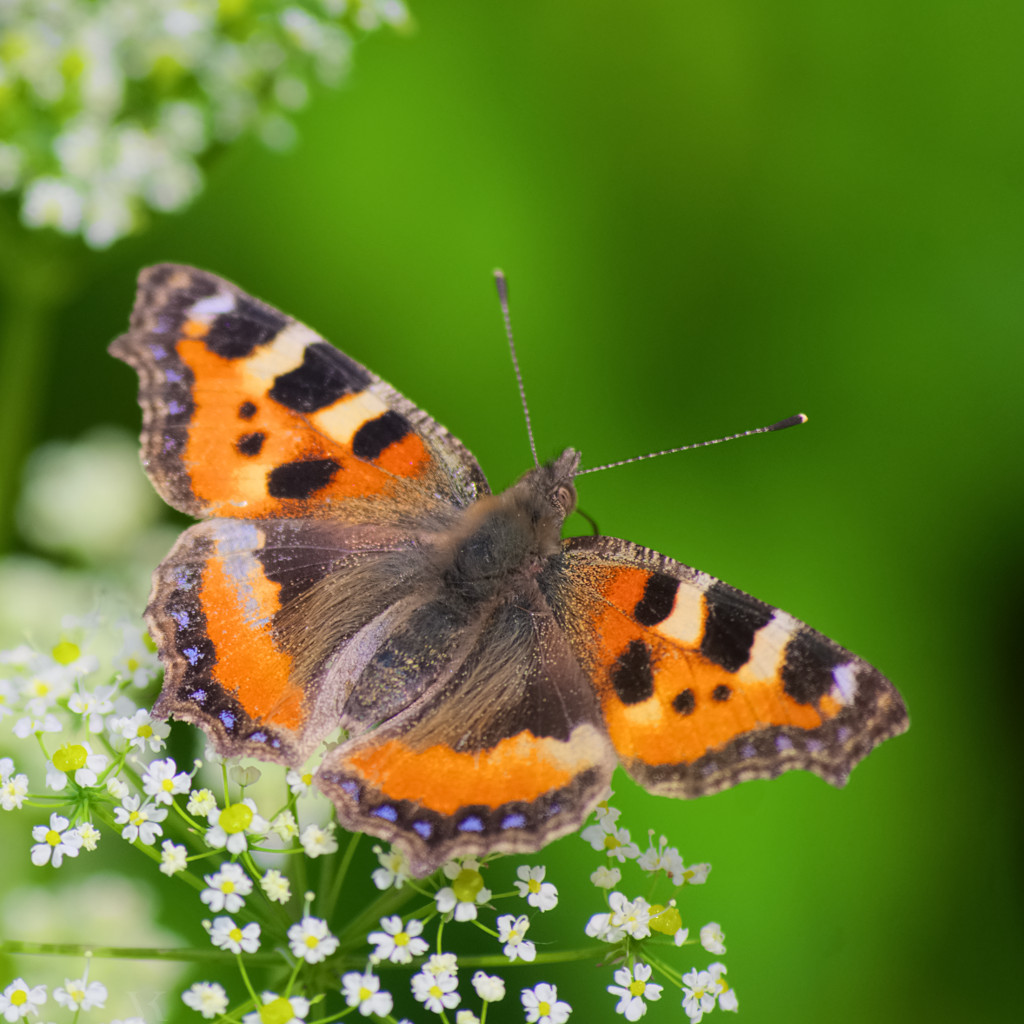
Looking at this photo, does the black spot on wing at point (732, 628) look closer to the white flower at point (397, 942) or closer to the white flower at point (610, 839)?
the white flower at point (610, 839)

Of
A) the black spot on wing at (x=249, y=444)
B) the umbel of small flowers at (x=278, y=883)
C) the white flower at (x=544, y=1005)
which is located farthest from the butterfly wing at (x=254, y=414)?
the white flower at (x=544, y=1005)

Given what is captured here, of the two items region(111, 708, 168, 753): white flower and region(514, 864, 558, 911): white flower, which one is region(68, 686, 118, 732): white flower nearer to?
region(111, 708, 168, 753): white flower

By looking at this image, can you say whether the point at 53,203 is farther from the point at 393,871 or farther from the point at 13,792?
the point at 393,871

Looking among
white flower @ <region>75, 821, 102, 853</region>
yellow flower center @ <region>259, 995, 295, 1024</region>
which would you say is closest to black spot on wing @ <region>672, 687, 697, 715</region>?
yellow flower center @ <region>259, 995, 295, 1024</region>

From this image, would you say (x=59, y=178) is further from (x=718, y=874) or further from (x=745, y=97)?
(x=718, y=874)

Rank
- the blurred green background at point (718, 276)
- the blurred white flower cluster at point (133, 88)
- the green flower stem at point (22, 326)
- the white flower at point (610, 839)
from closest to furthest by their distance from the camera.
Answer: the white flower at point (610, 839) → the blurred white flower cluster at point (133, 88) → the green flower stem at point (22, 326) → the blurred green background at point (718, 276)

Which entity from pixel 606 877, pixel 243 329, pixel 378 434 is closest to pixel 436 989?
pixel 606 877
